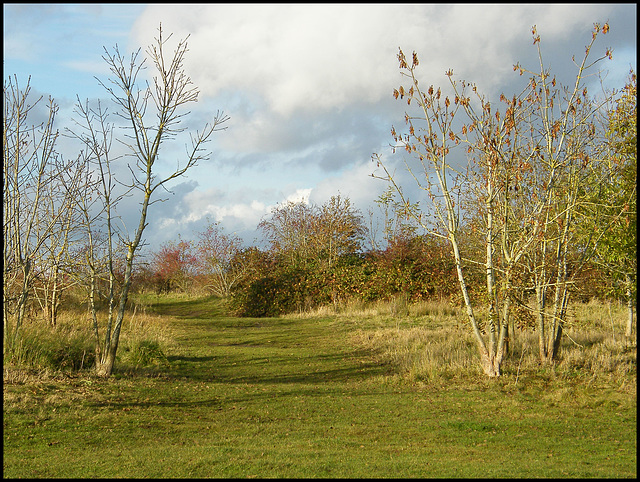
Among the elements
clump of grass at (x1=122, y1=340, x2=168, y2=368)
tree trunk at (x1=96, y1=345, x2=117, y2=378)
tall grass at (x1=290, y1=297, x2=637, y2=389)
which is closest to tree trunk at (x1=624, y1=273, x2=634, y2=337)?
tall grass at (x1=290, y1=297, x2=637, y2=389)

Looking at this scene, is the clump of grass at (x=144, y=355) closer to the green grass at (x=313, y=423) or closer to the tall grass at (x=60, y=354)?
the tall grass at (x=60, y=354)

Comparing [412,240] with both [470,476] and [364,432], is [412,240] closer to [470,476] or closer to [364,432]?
[364,432]

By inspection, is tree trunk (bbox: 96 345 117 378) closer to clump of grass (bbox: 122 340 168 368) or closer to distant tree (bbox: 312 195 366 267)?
clump of grass (bbox: 122 340 168 368)

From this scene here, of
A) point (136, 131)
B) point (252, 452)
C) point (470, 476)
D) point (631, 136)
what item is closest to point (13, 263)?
point (136, 131)

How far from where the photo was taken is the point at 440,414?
28.4ft

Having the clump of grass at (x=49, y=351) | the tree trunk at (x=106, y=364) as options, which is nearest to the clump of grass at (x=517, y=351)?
the tree trunk at (x=106, y=364)

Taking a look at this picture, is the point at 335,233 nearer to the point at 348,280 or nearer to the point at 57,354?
the point at 348,280

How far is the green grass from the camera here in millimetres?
5691

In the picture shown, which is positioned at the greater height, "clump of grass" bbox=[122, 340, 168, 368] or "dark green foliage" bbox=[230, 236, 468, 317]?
"dark green foliage" bbox=[230, 236, 468, 317]

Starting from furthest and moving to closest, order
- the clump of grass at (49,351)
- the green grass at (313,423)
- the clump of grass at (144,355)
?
the clump of grass at (144,355) → the clump of grass at (49,351) → the green grass at (313,423)

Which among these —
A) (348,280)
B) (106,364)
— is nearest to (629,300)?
(106,364)

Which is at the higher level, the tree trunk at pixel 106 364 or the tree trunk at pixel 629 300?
the tree trunk at pixel 629 300

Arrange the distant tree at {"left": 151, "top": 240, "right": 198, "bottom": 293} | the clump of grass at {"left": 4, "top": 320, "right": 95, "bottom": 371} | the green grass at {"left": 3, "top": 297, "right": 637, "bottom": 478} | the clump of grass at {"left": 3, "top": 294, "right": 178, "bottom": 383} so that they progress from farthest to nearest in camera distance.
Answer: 1. the distant tree at {"left": 151, "top": 240, "right": 198, "bottom": 293}
2. the clump of grass at {"left": 4, "top": 320, "right": 95, "bottom": 371}
3. the clump of grass at {"left": 3, "top": 294, "right": 178, "bottom": 383}
4. the green grass at {"left": 3, "top": 297, "right": 637, "bottom": 478}

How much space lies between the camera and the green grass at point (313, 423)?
5.69 metres
